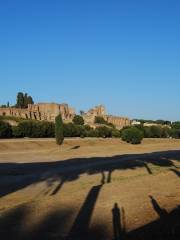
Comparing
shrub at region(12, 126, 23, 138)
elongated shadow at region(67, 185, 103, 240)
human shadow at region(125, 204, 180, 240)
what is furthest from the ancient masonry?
human shadow at region(125, 204, 180, 240)

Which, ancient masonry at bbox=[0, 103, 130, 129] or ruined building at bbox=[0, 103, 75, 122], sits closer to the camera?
ruined building at bbox=[0, 103, 75, 122]

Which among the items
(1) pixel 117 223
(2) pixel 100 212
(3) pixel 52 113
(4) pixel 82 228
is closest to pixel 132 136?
(2) pixel 100 212

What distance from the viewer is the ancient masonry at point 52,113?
116 meters

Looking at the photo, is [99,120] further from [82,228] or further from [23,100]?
[82,228]

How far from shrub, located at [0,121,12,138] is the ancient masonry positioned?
45694 mm

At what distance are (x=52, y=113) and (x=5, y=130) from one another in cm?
6498

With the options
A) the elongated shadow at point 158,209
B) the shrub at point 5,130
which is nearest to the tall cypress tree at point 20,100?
the shrub at point 5,130

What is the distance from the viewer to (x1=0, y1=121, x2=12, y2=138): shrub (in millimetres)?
61950

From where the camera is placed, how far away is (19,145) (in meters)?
51.8

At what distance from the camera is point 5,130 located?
6309cm

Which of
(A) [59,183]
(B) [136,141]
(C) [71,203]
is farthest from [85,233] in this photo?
(B) [136,141]

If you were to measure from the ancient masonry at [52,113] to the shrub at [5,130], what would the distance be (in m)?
45.7

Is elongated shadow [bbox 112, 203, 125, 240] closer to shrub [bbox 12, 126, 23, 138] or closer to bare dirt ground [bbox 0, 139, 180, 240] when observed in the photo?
bare dirt ground [bbox 0, 139, 180, 240]

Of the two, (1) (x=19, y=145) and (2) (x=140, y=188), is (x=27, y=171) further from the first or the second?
(1) (x=19, y=145)
